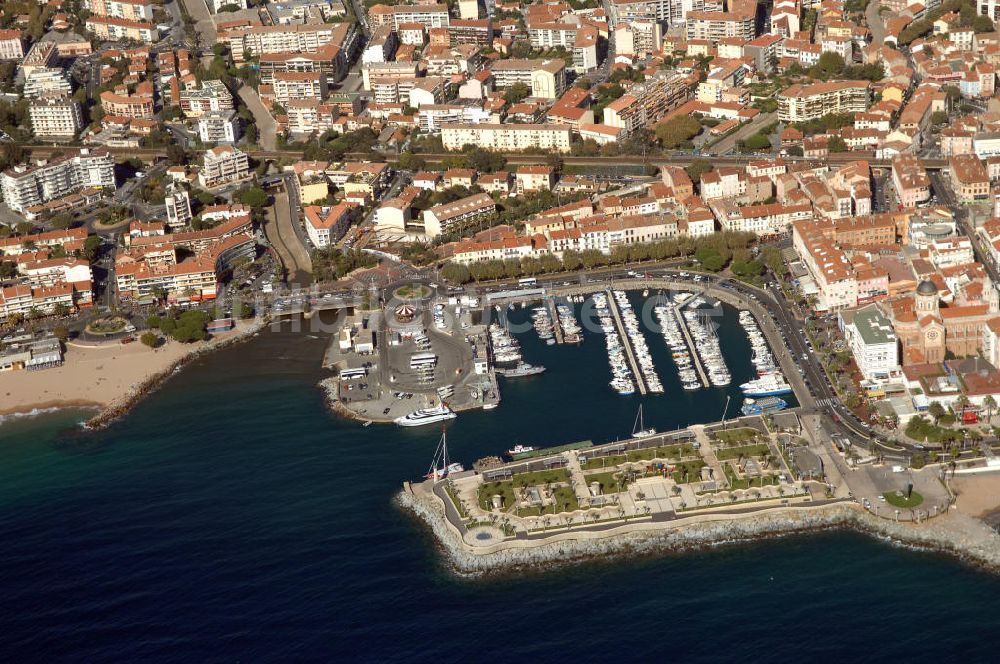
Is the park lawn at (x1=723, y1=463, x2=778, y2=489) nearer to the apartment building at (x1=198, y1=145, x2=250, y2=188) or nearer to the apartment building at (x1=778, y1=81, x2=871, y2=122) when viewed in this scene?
the apartment building at (x1=778, y1=81, x2=871, y2=122)

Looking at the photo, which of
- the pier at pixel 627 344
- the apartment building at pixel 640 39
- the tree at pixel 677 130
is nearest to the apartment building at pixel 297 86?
the apartment building at pixel 640 39

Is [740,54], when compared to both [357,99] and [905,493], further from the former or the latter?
[905,493]

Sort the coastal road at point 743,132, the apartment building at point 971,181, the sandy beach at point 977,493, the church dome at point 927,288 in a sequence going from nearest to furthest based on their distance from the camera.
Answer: the sandy beach at point 977,493, the church dome at point 927,288, the apartment building at point 971,181, the coastal road at point 743,132

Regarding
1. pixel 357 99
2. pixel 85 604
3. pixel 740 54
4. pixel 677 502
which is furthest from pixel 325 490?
pixel 740 54

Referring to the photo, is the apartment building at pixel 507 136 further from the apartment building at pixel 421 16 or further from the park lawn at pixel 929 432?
the park lawn at pixel 929 432

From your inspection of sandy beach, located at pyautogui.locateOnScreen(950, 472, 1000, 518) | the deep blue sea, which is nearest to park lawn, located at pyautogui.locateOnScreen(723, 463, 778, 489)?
the deep blue sea

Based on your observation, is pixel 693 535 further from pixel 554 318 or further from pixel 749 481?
pixel 554 318
